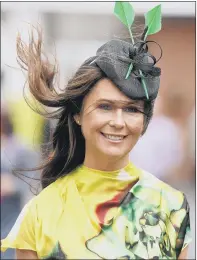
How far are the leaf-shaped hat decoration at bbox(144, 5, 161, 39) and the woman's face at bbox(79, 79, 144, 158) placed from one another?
0.33 metres

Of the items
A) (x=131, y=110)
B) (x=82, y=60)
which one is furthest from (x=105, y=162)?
(x=82, y=60)

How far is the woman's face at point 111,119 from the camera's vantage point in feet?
10.6

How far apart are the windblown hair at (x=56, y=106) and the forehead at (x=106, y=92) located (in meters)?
0.10

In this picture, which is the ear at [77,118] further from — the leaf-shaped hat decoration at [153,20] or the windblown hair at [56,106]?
the leaf-shaped hat decoration at [153,20]

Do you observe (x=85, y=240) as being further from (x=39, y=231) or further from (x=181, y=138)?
(x=181, y=138)

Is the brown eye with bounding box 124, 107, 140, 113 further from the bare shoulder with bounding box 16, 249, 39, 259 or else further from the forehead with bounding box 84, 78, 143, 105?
the bare shoulder with bounding box 16, 249, 39, 259

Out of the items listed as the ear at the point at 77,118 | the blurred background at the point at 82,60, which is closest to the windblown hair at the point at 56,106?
the ear at the point at 77,118

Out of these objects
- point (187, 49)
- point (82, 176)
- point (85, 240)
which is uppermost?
point (187, 49)

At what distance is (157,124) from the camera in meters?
7.21

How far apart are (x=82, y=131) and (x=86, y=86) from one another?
8.5 inches

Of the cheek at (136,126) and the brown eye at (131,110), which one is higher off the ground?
the brown eye at (131,110)

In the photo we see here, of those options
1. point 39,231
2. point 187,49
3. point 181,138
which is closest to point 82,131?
point 39,231

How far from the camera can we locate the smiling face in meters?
3.24

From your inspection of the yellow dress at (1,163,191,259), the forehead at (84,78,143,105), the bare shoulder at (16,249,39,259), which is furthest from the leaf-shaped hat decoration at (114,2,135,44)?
the bare shoulder at (16,249,39,259)
